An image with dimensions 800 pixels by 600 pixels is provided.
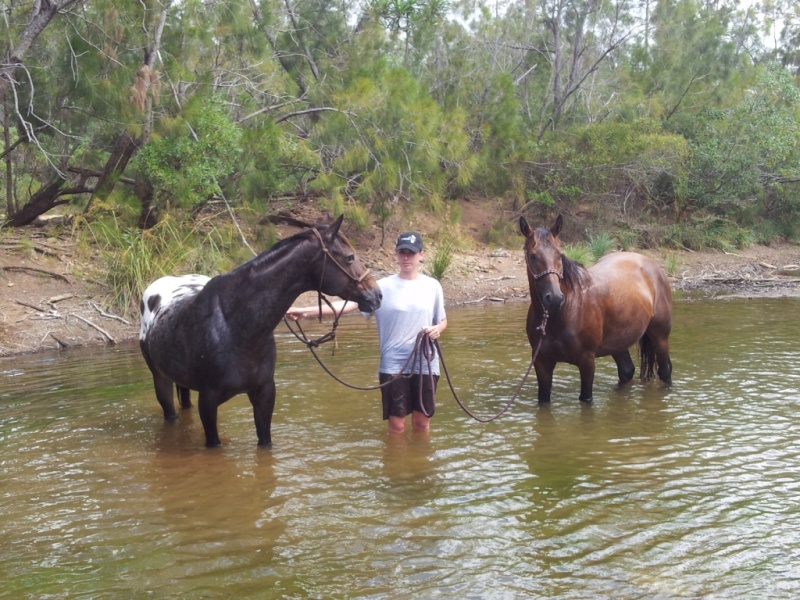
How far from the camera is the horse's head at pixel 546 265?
648 cm

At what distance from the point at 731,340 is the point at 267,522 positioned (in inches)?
308

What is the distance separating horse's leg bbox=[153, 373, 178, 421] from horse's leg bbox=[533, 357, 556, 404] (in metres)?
3.27

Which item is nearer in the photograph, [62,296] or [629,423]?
[629,423]

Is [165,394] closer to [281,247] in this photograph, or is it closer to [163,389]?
[163,389]

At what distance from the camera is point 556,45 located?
2384 centimetres

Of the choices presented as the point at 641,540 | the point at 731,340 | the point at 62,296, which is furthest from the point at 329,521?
the point at 62,296

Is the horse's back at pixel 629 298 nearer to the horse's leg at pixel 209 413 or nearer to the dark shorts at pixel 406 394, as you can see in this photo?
the dark shorts at pixel 406 394

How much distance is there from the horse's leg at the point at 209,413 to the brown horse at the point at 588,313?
8.99ft

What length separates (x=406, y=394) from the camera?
5.84 m

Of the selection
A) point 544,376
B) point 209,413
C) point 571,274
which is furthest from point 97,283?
point 571,274

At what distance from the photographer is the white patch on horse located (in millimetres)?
6535

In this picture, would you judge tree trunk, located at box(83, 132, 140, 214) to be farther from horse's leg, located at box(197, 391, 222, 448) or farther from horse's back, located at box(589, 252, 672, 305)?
horse's leg, located at box(197, 391, 222, 448)

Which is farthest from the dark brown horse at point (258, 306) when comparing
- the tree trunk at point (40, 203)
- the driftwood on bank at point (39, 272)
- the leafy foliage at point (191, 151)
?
the tree trunk at point (40, 203)

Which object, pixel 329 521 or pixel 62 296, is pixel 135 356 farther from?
pixel 329 521
